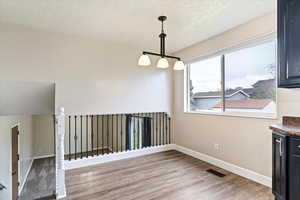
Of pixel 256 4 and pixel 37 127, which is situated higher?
pixel 256 4

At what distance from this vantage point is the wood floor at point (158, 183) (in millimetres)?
2326

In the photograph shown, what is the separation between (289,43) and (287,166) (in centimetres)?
141

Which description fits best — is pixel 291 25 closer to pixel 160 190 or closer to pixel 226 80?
pixel 226 80

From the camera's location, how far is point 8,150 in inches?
142

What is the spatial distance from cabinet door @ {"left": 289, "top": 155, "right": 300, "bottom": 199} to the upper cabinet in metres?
0.86

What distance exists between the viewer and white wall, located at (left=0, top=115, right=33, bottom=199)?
10.5 feet

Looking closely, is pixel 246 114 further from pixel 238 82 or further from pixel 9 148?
pixel 9 148

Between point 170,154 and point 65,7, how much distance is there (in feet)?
11.9

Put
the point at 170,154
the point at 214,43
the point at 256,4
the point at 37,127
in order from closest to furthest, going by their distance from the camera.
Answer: the point at 256,4 < the point at 214,43 < the point at 170,154 < the point at 37,127

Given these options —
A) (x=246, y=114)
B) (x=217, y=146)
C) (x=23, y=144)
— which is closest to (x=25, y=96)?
(x=23, y=144)

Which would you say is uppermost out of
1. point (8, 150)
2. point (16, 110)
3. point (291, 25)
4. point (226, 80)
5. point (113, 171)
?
point (291, 25)

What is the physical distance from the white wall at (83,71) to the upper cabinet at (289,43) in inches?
107

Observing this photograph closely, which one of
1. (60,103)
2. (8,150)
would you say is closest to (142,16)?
(60,103)

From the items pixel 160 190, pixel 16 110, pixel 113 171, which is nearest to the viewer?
pixel 160 190
